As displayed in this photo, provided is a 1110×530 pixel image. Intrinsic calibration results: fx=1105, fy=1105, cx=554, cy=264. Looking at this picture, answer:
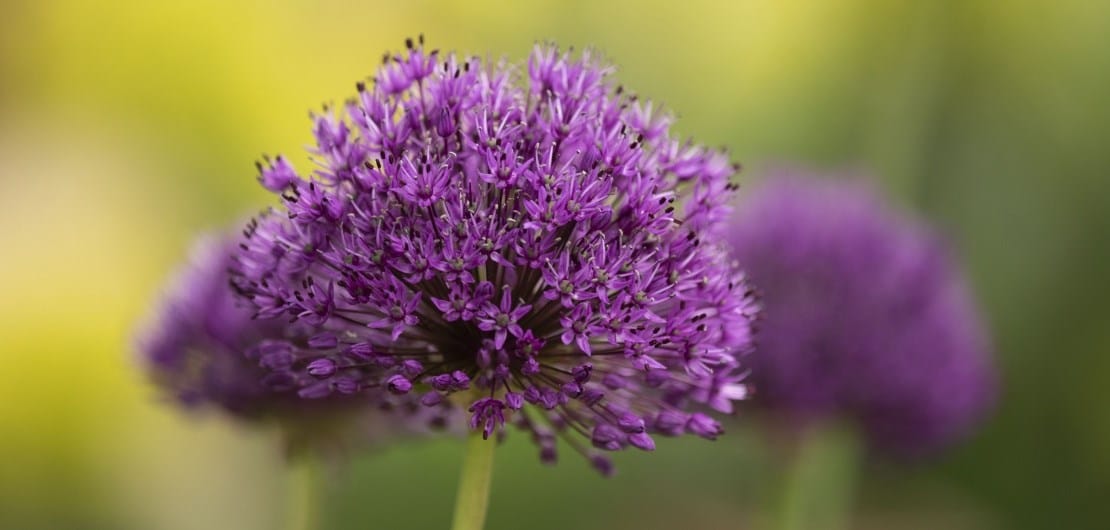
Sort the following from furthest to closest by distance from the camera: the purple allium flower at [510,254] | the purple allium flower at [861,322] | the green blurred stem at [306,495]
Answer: the purple allium flower at [861,322]
the green blurred stem at [306,495]
the purple allium flower at [510,254]

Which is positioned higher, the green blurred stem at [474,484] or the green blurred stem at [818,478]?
A: the green blurred stem at [818,478]

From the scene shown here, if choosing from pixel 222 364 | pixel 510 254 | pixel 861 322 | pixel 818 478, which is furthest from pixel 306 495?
pixel 818 478

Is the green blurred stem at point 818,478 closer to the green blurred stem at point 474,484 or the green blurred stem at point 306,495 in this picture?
the green blurred stem at point 306,495

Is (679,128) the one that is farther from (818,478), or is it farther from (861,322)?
(861,322)

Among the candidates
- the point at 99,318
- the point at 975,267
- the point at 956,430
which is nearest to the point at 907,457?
the point at 956,430

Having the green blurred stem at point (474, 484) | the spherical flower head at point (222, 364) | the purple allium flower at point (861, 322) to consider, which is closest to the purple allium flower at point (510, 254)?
the green blurred stem at point (474, 484)

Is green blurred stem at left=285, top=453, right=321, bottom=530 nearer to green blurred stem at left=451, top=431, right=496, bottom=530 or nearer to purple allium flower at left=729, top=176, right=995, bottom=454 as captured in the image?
green blurred stem at left=451, top=431, right=496, bottom=530

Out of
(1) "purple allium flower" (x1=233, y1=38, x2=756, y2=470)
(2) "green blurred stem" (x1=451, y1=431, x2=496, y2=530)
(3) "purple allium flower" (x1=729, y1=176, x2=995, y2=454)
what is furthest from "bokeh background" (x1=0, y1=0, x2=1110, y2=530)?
(2) "green blurred stem" (x1=451, y1=431, x2=496, y2=530)
